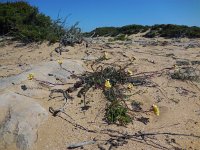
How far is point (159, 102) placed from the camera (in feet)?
15.6

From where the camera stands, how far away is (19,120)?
4027 mm

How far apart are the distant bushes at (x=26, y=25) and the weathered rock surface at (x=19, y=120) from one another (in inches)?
138

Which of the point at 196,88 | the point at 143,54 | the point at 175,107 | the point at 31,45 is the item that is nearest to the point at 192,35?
the point at 143,54

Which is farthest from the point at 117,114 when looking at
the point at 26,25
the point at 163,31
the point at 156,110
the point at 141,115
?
the point at 163,31

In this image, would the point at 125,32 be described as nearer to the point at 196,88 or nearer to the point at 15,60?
the point at 15,60

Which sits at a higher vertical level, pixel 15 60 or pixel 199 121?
pixel 15 60

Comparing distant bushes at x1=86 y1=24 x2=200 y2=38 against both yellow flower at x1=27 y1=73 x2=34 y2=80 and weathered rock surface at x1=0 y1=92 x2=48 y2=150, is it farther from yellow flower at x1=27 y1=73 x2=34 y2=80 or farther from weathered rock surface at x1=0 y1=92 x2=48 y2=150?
weathered rock surface at x1=0 y1=92 x2=48 y2=150

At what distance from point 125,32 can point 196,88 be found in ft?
37.5

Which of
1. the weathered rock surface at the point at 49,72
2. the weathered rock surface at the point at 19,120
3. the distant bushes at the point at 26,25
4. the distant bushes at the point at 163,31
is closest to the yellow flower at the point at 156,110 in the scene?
the weathered rock surface at the point at 19,120

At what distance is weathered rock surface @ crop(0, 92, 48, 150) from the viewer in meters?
3.82

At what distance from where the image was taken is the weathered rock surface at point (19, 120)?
3818mm

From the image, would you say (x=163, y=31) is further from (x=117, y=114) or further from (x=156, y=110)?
(x=117, y=114)

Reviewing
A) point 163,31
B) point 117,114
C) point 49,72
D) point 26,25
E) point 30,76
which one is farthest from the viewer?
point 163,31

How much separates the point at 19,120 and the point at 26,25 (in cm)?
578
